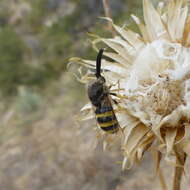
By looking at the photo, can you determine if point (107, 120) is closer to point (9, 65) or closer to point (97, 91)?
point (97, 91)

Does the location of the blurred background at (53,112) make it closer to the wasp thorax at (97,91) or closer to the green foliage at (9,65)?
the green foliage at (9,65)

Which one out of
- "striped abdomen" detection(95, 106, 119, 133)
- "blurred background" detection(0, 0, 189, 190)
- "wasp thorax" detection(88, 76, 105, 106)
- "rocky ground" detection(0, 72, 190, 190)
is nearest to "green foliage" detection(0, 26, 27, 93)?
"blurred background" detection(0, 0, 189, 190)

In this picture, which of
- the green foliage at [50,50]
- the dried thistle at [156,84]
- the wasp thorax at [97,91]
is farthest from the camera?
the green foliage at [50,50]

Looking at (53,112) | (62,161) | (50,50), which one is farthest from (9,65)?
(62,161)

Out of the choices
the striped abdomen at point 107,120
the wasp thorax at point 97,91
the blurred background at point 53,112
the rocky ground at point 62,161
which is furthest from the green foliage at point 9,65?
the striped abdomen at point 107,120

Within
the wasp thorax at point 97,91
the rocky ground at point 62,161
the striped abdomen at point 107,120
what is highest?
the wasp thorax at point 97,91

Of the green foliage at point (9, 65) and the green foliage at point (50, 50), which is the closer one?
the green foliage at point (50, 50)

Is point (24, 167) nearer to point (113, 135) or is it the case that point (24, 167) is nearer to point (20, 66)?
point (20, 66)

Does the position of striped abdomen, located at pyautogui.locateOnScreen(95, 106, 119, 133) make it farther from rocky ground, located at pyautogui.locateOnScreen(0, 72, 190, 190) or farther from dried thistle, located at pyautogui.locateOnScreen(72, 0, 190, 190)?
rocky ground, located at pyautogui.locateOnScreen(0, 72, 190, 190)
